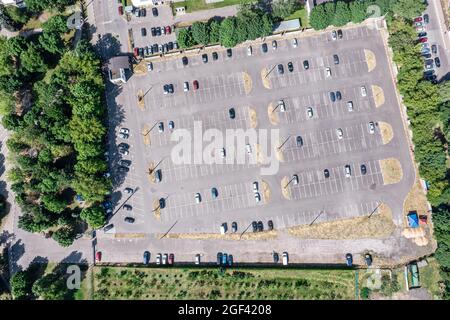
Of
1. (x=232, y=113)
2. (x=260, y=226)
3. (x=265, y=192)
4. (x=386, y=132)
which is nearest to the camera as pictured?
(x=260, y=226)

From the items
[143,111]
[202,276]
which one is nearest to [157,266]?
[202,276]

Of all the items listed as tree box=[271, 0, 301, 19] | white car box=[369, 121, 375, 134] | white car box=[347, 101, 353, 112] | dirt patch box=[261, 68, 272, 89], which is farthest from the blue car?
tree box=[271, 0, 301, 19]

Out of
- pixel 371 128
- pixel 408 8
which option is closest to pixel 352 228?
pixel 371 128

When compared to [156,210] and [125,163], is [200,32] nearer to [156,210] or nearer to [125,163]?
[125,163]

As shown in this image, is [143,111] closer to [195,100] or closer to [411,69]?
[195,100]

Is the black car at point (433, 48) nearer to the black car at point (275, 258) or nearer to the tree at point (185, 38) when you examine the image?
the tree at point (185, 38)

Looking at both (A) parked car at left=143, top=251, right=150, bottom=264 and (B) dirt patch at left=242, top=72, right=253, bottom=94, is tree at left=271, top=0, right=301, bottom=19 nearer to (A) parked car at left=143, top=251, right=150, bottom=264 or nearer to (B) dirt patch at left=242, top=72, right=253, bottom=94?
(B) dirt patch at left=242, top=72, right=253, bottom=94

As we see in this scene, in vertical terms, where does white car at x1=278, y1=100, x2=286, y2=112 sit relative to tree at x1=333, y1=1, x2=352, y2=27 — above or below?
below

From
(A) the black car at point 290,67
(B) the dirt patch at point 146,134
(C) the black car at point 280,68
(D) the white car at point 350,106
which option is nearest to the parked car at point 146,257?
(B) the dirt patch at point 146,134
